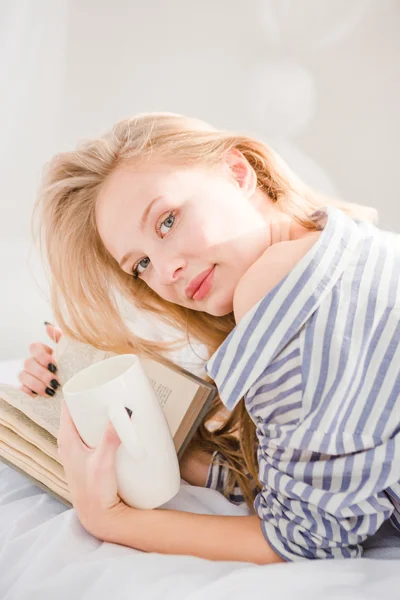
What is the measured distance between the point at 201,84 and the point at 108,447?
120cm

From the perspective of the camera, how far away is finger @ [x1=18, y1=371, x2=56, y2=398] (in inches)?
39.9

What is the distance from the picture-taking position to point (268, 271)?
0.77 metres

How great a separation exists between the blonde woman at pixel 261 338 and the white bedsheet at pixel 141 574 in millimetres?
40

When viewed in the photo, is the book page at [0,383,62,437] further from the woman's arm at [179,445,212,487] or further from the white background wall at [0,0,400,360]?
the white background wall at [0,0,400,360]

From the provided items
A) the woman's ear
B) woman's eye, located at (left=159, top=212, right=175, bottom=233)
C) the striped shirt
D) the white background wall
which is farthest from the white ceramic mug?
the white background wall

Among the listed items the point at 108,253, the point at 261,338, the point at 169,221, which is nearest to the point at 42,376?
the point at 108,253

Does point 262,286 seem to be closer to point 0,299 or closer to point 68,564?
point 68,564

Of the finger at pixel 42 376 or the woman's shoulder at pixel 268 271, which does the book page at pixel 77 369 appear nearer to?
the finger at pixel 42 376

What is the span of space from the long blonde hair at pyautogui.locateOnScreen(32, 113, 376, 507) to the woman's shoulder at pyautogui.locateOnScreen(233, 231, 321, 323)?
18 cm

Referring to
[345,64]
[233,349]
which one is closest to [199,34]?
[345,64]

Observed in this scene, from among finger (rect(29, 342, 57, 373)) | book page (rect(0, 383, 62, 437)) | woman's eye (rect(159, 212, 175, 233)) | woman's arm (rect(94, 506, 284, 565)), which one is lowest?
woman's arm (rect(94, 506, 284, 565))

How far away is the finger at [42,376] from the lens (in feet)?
3.35

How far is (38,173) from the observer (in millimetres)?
1559

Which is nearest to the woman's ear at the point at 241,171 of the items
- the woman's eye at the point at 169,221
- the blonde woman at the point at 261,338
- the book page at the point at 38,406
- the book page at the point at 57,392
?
the blonde woman at the point at 261,338
